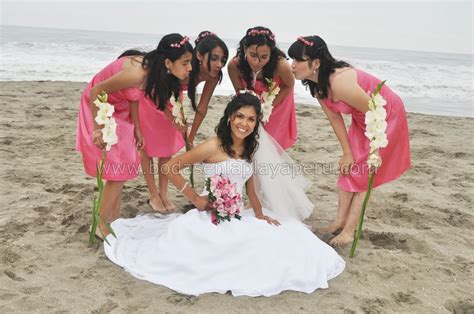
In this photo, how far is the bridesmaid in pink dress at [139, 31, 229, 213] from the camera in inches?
172

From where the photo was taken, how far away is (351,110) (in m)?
4.14

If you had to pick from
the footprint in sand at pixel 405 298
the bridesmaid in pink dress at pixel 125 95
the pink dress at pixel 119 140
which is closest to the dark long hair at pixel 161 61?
the bridesmaid in pink dress at pixel 125 95

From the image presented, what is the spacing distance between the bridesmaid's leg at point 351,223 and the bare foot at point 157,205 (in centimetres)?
176

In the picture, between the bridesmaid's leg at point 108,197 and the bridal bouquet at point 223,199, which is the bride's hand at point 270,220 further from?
the bridesmaid's leg at point 108,197

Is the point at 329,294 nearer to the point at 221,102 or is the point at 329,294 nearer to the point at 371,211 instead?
the point at 371,211

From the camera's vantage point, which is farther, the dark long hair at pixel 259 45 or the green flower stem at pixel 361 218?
the dark long hair at pixel 259 45

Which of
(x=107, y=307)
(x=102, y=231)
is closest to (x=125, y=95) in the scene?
(x=102, y=231)

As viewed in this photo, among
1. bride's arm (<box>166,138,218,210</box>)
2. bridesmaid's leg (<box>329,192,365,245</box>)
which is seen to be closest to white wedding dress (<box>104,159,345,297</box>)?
bride's arm (<box>166,138,218,210</box>)

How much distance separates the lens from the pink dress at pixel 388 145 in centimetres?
412

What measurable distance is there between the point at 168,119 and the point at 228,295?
6.96 feet

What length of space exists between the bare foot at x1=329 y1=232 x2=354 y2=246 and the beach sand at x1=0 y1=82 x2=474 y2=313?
0.27 ft

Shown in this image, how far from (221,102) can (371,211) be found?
668cm

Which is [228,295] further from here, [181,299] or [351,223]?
[351,223]

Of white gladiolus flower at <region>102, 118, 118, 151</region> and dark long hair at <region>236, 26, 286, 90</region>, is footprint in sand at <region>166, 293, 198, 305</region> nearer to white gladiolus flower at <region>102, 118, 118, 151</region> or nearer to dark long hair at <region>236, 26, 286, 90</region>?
white gladiolus flower at <region>102, 118, 118, 151</region>
